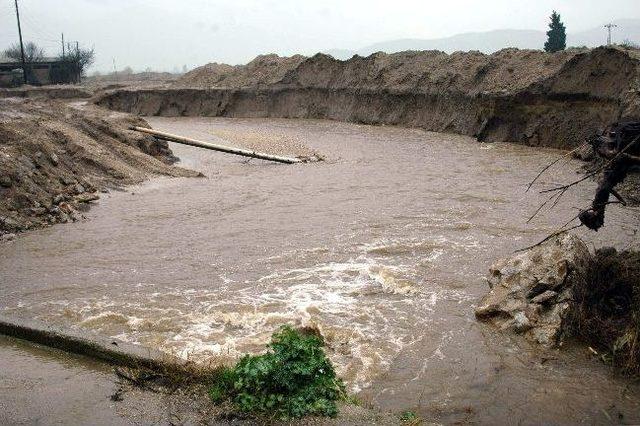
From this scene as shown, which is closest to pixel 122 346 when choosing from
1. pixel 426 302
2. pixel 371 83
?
pixel 426 302

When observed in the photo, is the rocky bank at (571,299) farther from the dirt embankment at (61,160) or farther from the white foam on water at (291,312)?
the dirt embankment at (61,160)

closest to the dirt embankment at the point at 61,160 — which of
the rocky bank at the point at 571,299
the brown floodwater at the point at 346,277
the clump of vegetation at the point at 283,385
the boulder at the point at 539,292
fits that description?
the brown floodwater at the point at 346,277

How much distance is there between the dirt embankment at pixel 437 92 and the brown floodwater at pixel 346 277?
6.63m

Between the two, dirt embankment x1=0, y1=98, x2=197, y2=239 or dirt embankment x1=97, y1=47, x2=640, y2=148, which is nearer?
dirt embankment x1=0, y1=98, x2=197, y2=239

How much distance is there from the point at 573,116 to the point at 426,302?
16.9m

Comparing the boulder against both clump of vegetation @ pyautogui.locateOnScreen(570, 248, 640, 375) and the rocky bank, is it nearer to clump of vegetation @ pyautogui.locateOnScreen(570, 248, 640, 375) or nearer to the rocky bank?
the rocky bank

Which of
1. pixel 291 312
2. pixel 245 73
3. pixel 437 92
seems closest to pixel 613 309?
pixel 291 312

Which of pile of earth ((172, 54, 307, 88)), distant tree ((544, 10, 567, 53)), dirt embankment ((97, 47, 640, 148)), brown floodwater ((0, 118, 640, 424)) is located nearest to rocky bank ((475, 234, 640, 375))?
brown floodwater ((0, 118, 640, 424))

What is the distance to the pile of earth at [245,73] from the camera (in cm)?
3738

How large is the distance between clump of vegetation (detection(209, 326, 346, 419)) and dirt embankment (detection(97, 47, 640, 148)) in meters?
14.4

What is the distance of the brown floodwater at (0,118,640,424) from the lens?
16.9 ft

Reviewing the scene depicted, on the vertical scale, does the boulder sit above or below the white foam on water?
above

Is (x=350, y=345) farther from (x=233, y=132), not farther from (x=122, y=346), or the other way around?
(x=233, y=132)

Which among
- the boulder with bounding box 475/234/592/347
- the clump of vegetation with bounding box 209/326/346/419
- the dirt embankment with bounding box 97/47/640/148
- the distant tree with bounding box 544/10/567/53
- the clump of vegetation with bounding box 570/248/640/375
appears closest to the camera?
the clump of vegetation with bounding box 209/326/346/419
